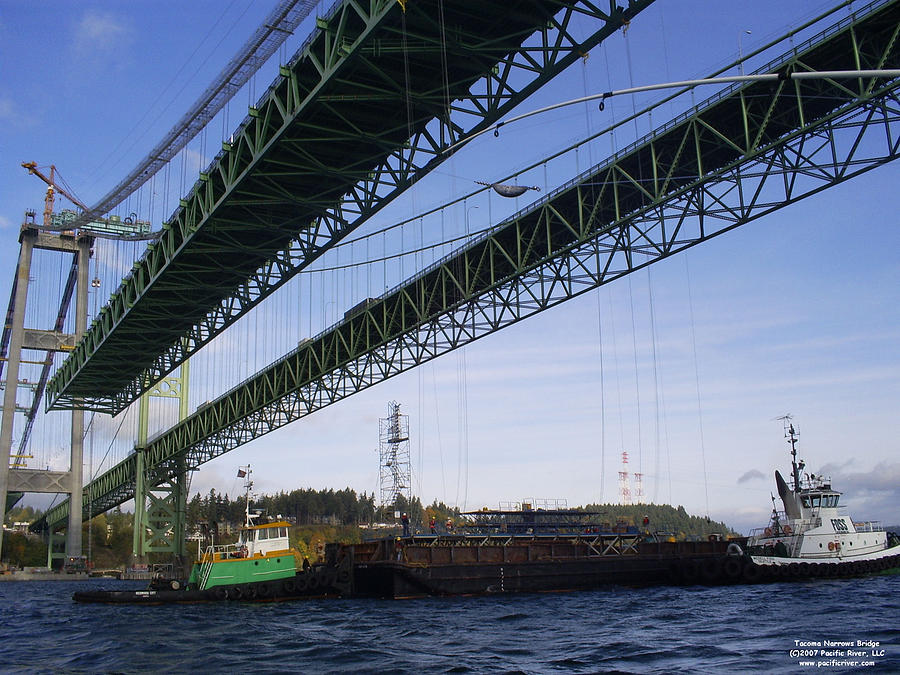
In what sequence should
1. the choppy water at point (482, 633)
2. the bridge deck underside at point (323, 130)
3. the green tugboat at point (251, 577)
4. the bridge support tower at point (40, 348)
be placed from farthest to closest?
the bridge support tower at point (40, 348), the green tugboat at point (251, 577), the bridge deck underside at point (323, 130), the choppy water at point (482, 633)

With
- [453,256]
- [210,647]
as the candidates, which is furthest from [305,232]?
[210,647]

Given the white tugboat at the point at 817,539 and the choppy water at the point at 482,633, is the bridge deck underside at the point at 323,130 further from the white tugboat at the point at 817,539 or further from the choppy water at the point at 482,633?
the white tugboat at the point at 817,539

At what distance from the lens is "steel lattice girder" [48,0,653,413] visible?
20.3 m

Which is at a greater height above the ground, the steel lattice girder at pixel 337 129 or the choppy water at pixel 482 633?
the steel lattice girder at pixel 337 129

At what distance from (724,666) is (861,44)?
17.6m

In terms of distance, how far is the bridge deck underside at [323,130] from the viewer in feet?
67.2

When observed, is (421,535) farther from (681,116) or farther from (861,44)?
(861,44)

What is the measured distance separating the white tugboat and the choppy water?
7.72 feet

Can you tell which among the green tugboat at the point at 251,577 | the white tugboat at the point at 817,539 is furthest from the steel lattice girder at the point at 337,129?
the white tugboat at the point at 817,539

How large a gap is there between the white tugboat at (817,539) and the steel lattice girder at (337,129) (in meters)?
25.4

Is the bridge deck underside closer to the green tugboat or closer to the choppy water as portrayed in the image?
the green tugboat

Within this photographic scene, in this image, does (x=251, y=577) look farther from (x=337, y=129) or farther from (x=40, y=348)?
(x=40, y=348)

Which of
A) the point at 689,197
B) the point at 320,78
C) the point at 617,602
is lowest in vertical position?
the point at 617,602

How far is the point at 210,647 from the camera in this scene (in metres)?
21.8
